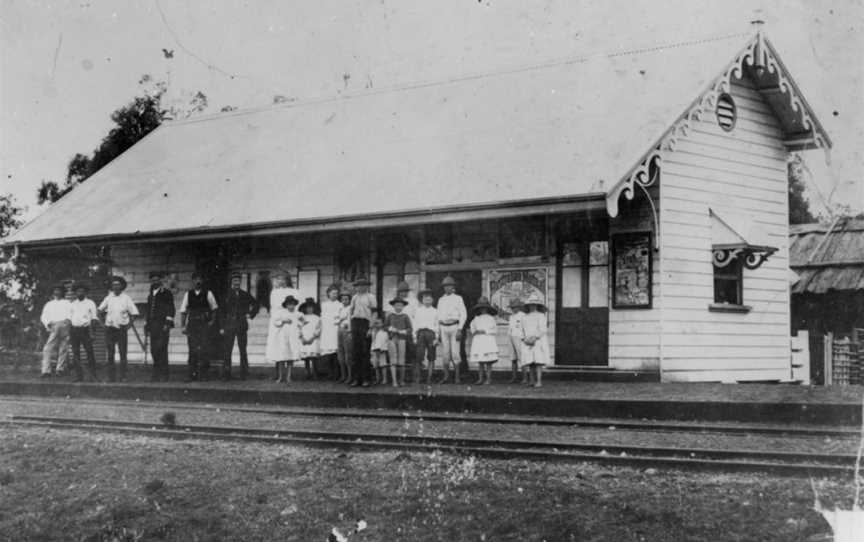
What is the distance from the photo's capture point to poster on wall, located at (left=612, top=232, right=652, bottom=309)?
14.5m

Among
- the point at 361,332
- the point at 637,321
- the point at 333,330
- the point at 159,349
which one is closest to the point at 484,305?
the point at 361,332

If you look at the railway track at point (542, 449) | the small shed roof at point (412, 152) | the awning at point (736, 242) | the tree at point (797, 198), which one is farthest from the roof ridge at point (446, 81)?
the tree at point (797, 198)

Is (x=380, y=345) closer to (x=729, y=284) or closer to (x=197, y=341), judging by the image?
(x=197, y=341)

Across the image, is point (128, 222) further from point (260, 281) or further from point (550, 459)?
point (550, 459)

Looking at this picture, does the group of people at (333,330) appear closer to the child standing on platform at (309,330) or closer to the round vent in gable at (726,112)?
the child standing on platform at (309,330)

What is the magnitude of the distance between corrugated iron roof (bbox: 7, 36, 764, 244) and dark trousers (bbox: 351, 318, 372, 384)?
2.01 meters

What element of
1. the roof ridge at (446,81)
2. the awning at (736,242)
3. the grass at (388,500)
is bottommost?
the grass at (388,500)

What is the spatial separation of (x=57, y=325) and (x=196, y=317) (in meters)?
3.00

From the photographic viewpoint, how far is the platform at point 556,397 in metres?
10.6

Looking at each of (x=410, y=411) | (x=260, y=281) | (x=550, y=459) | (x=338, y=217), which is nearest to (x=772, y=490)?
(x=550, y=459)

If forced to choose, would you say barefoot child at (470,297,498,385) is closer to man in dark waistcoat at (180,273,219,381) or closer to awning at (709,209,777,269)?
awning at (709,209,777,269)

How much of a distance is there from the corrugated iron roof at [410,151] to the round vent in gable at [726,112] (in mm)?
794

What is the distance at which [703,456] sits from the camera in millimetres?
8234

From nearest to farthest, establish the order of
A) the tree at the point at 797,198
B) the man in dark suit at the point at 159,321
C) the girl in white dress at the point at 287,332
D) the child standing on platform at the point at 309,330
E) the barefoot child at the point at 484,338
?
1. the barefoot child at the point at 484,338
2. the girl in white dress at the point at 287,332
3. the child standing on platform at the point at 309,330
4. the man in dark suit at the point at 159,321
5. the tree at the point at 797,198
